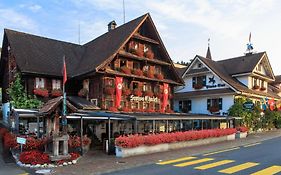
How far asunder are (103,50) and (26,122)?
34.7 feet

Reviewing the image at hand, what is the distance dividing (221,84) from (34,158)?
93.0 ft

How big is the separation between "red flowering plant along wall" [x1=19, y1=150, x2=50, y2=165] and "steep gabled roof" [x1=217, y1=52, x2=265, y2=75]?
1218 inches

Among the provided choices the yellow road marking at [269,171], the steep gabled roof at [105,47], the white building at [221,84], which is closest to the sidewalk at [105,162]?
the yellow road marking at [269,171]

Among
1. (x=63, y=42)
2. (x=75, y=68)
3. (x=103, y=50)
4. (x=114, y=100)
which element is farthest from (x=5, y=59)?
(x=114, y=100)

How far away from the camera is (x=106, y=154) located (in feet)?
67.9

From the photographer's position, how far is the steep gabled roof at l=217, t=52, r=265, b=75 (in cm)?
4128

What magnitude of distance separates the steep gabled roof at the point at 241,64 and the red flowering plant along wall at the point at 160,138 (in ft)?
47.4

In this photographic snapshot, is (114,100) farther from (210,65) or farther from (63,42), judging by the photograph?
(210,65)

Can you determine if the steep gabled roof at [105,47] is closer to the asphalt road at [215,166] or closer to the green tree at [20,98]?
the green tree at [20,98]

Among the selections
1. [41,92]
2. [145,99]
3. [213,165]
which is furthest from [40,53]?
[213,165]

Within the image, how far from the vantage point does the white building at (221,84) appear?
38750 mm

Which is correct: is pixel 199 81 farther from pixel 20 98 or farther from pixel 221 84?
pixel 20 98

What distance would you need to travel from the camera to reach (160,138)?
22234 mm

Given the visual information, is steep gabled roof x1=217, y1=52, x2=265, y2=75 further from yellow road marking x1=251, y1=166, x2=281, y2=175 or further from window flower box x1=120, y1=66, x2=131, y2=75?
yellow road marking x1=251, y1=166, x2=281, y2=175
